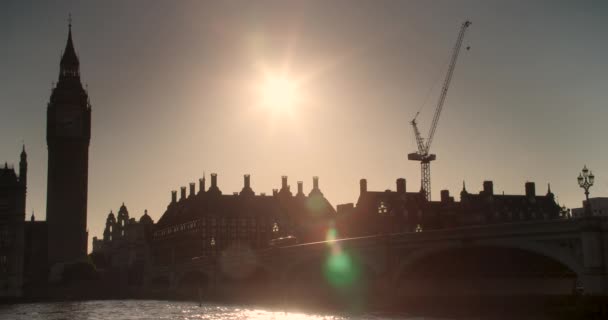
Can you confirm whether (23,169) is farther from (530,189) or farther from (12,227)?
(530,189)

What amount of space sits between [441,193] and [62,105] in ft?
305

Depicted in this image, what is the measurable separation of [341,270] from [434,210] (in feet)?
157

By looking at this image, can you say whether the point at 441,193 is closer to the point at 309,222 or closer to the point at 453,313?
the point at 309,222

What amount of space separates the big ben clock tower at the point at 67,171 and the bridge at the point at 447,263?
6605cm

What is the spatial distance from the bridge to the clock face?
247 feet

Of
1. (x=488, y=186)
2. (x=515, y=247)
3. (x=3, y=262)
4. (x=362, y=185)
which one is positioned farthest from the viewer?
(x=3, y=262)

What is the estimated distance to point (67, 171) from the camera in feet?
591

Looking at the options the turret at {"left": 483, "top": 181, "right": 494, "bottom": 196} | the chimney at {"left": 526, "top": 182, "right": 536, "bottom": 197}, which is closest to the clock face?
the turret at {"left": 483, "top": 181, "right": 494, "bottom": 196}

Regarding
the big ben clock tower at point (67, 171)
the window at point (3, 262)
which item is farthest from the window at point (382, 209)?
the big ben clock tower at point (67, 171)

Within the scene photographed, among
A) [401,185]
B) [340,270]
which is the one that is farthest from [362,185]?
[340,270]

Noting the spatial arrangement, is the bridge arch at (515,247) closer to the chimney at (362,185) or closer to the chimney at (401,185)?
the chimney at (401,185)

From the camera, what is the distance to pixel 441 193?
141 meters

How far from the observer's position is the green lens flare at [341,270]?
85.3m

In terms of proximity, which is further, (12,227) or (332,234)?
(12,227)
